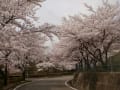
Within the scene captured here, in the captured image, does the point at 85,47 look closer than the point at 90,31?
No

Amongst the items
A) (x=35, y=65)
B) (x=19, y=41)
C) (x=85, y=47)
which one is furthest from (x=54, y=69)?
(x=19, y=41)

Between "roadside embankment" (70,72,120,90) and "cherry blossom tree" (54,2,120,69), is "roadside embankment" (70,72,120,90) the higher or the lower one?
the lower one

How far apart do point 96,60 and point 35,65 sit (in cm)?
4391

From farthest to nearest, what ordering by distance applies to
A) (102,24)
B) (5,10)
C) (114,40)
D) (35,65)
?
1. (35,65)
2. (114,40)
3. (102,24)
4. (5,10)

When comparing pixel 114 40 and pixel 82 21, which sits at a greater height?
pixel 82 21

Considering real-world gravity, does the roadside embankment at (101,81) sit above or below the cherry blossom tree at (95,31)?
below

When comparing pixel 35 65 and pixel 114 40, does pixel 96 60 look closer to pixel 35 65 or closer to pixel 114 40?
pixel 114 40

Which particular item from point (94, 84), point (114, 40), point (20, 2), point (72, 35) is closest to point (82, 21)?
point (72, 35)

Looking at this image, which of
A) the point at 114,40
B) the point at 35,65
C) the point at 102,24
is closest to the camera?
the point at 102,24

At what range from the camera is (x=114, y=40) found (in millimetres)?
25875

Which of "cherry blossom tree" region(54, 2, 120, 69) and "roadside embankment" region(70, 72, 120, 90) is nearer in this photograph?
"roadside embankment" region(70, 72, 120, 90)

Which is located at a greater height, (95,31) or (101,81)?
(95,31)

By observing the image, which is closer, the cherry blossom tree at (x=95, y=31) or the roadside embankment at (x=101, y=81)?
the roadside embankment at (x=101, y=81)

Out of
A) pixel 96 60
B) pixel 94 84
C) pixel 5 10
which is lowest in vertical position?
pixel 94 84
